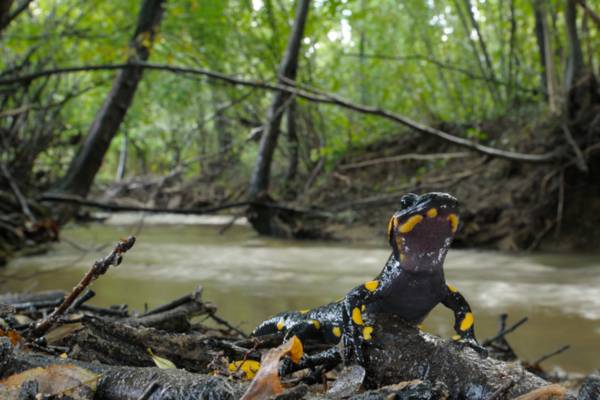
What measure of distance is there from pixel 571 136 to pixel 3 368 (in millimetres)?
9113

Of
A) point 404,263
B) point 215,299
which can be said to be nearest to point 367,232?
point 215,299

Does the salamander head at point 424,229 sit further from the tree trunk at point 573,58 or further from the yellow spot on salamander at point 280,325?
the tree trunk at point 573,58

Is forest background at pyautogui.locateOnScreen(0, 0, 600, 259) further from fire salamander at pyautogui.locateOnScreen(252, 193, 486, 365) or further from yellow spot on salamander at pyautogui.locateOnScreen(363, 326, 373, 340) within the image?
yellow spot on salamander at pyautogui.locateOnScreen(363, 326, 373, 340)

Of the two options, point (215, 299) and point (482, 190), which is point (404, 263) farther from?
point (482, 190)

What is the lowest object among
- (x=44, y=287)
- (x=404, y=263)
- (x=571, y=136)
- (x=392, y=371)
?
(x=44, y=287)

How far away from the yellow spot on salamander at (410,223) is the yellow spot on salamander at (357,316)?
1.09ft

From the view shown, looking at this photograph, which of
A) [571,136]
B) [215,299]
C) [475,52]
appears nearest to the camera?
[215,299]

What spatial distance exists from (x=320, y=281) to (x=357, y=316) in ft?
19.8

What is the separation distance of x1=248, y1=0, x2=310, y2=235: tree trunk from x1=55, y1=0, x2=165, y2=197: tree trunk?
256 cm

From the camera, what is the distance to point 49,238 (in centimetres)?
896

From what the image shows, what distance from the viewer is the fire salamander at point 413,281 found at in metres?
1.90

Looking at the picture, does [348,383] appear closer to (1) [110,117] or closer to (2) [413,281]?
(2) [413,281]

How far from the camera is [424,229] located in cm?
194

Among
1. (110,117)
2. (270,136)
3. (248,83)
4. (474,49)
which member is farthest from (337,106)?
(248,83)
